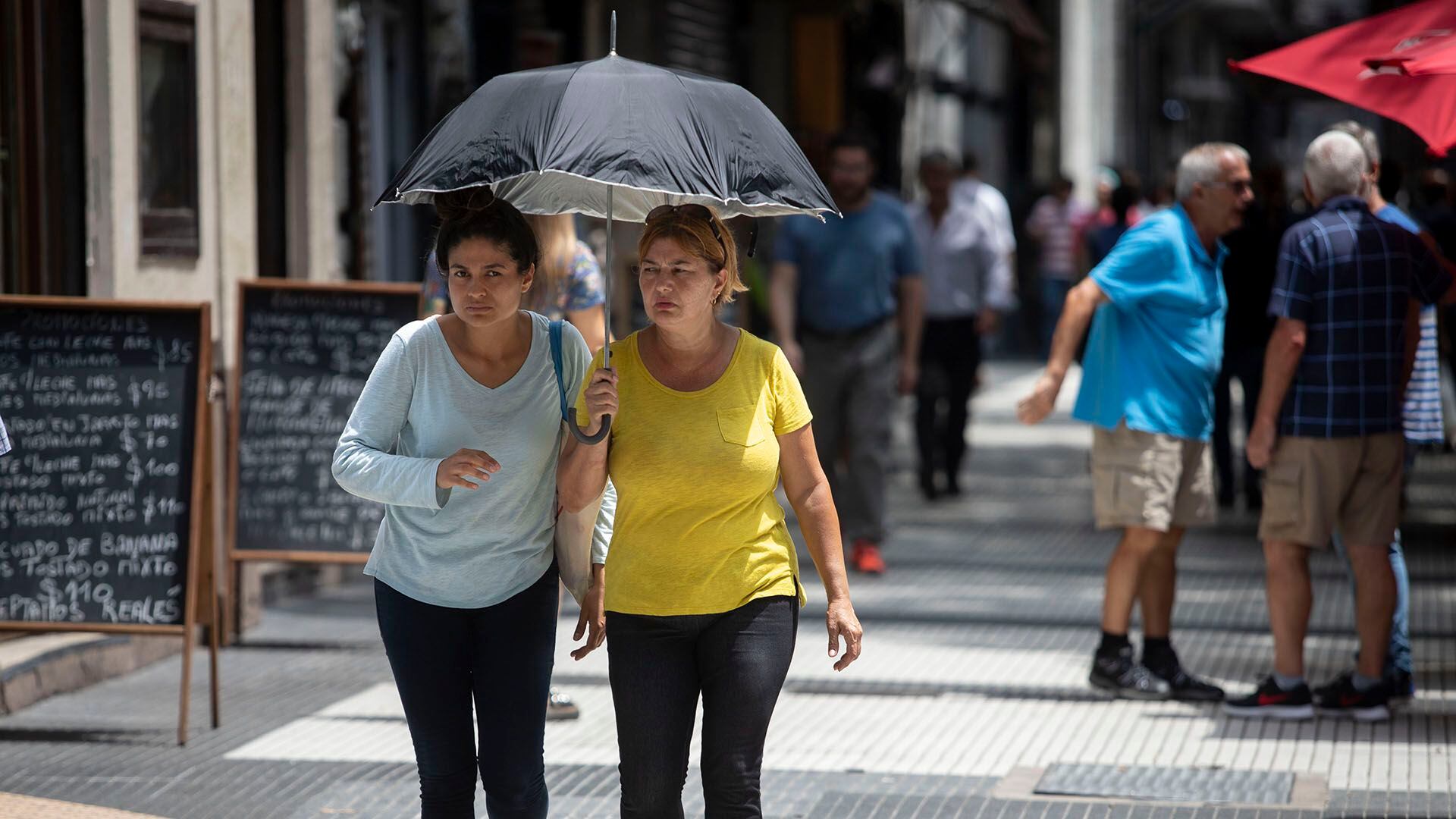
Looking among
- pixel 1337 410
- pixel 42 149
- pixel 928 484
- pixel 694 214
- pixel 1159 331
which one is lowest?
pixel 928 484

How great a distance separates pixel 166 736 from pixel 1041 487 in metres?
8.08

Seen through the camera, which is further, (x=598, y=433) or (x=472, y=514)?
(x=472, y=514)

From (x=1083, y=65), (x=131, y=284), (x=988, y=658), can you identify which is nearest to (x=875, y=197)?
(x=988, y=658)

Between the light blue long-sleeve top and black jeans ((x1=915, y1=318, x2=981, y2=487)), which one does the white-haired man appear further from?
black jeans ((x1=915, y1=318, x2=981, y2=487))

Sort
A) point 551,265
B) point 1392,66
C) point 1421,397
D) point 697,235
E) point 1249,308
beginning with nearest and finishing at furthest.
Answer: point 697,235, point 1392,66, point 551,265, point 1421,397, point 1249,308

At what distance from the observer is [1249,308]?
1112 centimetres

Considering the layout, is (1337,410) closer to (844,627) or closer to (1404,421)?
(1404,421)

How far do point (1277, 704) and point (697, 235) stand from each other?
3.48 m

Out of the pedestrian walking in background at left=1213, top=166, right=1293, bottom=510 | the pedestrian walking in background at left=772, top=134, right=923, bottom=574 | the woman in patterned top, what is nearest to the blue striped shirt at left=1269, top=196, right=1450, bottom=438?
the woman in patterned top

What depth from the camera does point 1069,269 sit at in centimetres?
2311

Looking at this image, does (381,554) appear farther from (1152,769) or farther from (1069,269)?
(1069,269)

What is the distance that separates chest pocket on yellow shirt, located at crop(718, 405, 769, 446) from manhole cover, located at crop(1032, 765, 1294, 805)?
2080 mm

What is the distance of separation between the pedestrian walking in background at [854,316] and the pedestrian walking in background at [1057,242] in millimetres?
12496

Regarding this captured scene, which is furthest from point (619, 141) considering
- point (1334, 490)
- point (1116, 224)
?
point (1116, 224)
